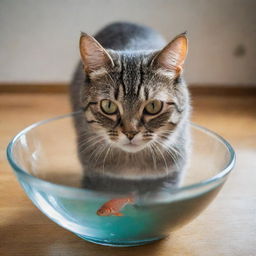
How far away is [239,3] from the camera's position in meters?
2.10

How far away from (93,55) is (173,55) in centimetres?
22

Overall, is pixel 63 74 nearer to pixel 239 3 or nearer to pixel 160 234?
pixel 239 3

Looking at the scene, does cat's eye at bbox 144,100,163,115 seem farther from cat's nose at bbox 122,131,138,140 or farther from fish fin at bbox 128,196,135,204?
fish fin at bbox 128,196,135,204

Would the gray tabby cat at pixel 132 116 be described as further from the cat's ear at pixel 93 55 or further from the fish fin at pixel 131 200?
the fish fin at pixel 131 200

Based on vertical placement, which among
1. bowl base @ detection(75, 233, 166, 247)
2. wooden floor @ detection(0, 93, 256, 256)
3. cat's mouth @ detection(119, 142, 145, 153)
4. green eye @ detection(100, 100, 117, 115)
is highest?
green eye @ detection(100, 100, 117, 115)

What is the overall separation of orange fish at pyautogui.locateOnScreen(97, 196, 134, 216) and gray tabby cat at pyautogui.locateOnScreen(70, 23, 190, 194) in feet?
0.82

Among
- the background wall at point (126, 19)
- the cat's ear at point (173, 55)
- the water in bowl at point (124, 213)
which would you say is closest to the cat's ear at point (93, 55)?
the cat's ear at point (173, 55)

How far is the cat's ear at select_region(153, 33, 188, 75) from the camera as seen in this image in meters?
0.92

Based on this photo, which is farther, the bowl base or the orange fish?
the bowl base

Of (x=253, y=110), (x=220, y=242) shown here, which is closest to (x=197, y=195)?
(x=220, y=242)

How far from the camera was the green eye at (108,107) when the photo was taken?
3.19ft

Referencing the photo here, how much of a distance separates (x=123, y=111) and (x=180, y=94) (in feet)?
0.63

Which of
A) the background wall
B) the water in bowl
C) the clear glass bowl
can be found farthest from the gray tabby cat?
the background wall

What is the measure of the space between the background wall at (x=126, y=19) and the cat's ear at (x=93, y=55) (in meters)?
1.22
